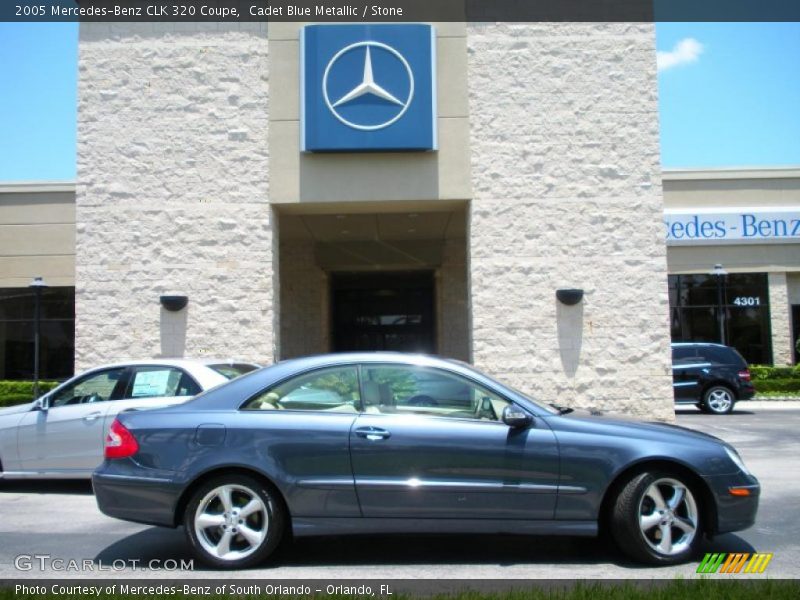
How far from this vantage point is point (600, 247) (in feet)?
46.2

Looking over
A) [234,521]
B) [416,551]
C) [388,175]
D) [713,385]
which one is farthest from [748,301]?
[234,521]

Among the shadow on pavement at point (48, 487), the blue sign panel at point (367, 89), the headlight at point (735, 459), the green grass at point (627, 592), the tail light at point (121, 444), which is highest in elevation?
the blue sign panel at point (367, 89)

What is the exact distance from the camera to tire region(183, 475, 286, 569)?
17.7ft

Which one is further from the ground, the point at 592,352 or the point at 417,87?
the point at 417,87

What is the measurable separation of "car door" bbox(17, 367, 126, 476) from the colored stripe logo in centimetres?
610

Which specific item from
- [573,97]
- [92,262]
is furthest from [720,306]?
[92,262]

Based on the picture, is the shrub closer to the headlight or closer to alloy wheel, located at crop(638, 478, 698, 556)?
alloy wheel, located at crop(638, 478, 698, 556)

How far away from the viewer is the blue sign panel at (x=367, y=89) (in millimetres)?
13766

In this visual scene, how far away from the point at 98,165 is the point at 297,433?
10302mm

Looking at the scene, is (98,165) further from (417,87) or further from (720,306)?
(720,306)

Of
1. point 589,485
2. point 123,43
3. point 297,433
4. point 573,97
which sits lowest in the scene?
point 589,485

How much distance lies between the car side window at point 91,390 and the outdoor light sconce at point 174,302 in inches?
195

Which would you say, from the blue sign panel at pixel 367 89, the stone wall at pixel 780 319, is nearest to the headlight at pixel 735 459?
the blue sign panel at pixel 367 89

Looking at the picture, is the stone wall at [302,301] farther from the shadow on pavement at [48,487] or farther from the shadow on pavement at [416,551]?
the shadow on pavement at [416,551]
